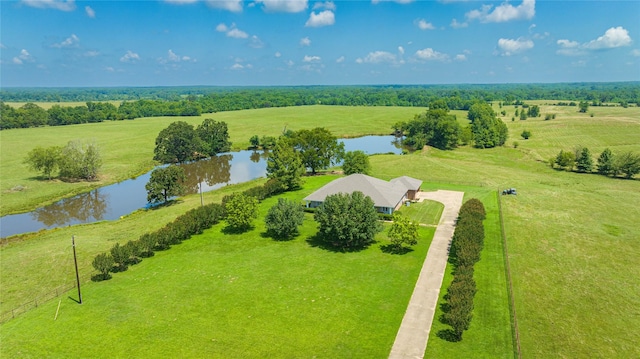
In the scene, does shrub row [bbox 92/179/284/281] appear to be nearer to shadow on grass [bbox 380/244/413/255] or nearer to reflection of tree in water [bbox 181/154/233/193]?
shadow on grass [bbox 380/244/413/255]

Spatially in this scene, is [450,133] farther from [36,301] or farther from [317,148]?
[36,301]

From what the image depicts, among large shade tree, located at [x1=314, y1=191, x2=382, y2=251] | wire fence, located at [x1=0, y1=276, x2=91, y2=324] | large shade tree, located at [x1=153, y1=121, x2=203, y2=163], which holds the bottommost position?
wire fence, located at [x1=0, y1=276, x2=91, y2=324]

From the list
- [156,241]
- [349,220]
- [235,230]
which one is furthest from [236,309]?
[235,230]

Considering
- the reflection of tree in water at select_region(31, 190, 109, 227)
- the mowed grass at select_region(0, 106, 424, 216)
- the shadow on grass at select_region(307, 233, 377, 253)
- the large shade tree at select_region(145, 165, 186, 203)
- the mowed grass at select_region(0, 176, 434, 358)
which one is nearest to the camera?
the mowed grass at select_region(0, 176, 434, 358)

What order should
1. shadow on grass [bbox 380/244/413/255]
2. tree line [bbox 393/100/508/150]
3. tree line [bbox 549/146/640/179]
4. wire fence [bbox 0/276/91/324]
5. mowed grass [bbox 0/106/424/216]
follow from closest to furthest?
wire fence [bbox 0/276/91/324] → shadow on grass [bbox 380/244/413/255] → mowed grass [bbox 0/106/424/216] → tree line [bbox 549/146/640/179] → tree line [bbox 393/100/508/150]

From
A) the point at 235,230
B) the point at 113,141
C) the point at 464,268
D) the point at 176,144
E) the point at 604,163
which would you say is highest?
the point at 176,144

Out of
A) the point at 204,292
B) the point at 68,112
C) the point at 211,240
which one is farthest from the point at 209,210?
the point at 68,112

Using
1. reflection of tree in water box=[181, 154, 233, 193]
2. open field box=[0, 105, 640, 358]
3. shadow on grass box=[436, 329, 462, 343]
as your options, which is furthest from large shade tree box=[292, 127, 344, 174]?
shadow on grass box=[436, 329, 462, 343]
